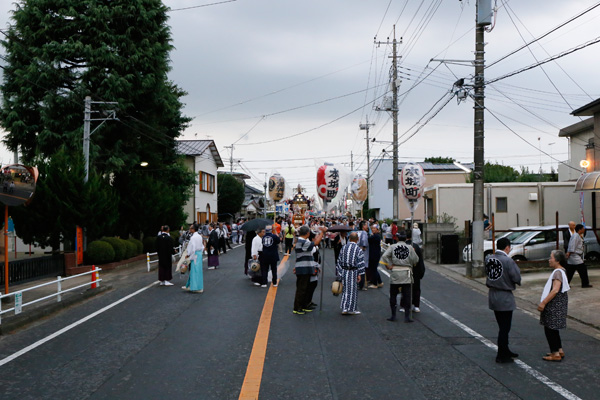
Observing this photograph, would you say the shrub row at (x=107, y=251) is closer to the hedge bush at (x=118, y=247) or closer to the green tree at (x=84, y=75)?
the hedge bush at (x=118, y=247)

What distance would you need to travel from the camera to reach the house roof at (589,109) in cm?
2208

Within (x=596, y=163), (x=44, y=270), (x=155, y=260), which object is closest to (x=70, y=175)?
(x=44, y=270)

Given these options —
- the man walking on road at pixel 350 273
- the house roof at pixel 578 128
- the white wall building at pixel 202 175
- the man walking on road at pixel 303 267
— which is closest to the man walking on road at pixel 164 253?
the man walking on road at pixel 303 267

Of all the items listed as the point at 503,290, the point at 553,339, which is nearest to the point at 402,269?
the point at 503,290

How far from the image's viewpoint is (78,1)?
2466 centimetres

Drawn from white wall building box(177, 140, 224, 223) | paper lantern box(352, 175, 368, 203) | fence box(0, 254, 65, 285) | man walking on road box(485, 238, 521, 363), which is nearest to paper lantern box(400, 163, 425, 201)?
paper lantern box(352, 175, 368, 203)

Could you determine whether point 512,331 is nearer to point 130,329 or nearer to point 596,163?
point 130,329

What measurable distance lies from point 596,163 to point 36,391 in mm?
24298

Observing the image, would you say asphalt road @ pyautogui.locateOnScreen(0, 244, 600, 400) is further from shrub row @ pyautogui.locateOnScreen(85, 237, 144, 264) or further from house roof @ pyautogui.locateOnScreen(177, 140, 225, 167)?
house roof @ pyautogui.locateOnScreen(177, 140, 225, 167)

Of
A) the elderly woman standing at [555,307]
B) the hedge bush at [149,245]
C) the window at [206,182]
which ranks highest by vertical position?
the window at [206,182]

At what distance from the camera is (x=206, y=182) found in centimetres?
4794

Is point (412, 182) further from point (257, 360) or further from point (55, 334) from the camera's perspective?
point (257, 360)

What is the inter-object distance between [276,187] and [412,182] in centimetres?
1759

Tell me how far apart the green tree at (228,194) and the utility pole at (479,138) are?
45.5m
